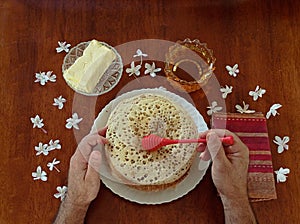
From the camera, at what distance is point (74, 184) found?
0.93m

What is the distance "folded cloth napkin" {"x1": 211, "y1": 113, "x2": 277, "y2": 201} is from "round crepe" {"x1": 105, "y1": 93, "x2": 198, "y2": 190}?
94mm

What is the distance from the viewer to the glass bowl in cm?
104

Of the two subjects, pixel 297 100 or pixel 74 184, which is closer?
pixel 74 184

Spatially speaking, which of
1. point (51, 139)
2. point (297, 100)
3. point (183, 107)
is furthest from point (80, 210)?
point (297, 100)

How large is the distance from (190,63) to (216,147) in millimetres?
242

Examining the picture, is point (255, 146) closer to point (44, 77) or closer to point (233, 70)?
point (233, 70)

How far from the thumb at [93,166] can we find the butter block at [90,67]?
0.17 meters

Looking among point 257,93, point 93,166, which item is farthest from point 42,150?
point 257,93

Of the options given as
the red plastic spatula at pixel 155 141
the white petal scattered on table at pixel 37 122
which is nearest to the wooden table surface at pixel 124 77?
the white petal scattered on table at pixel 37 122

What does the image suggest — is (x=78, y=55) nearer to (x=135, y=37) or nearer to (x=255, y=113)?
(x=135, y=37)

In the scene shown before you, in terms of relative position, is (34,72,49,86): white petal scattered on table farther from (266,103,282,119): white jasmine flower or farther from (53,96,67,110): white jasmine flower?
(266,103,282,119): white jasmine flower

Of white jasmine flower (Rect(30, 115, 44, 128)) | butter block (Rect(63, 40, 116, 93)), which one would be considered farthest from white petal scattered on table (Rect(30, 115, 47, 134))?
butter block (Rect(63, 40, 116, 93))

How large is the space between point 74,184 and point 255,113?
1.35 feet

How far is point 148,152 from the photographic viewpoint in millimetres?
910
